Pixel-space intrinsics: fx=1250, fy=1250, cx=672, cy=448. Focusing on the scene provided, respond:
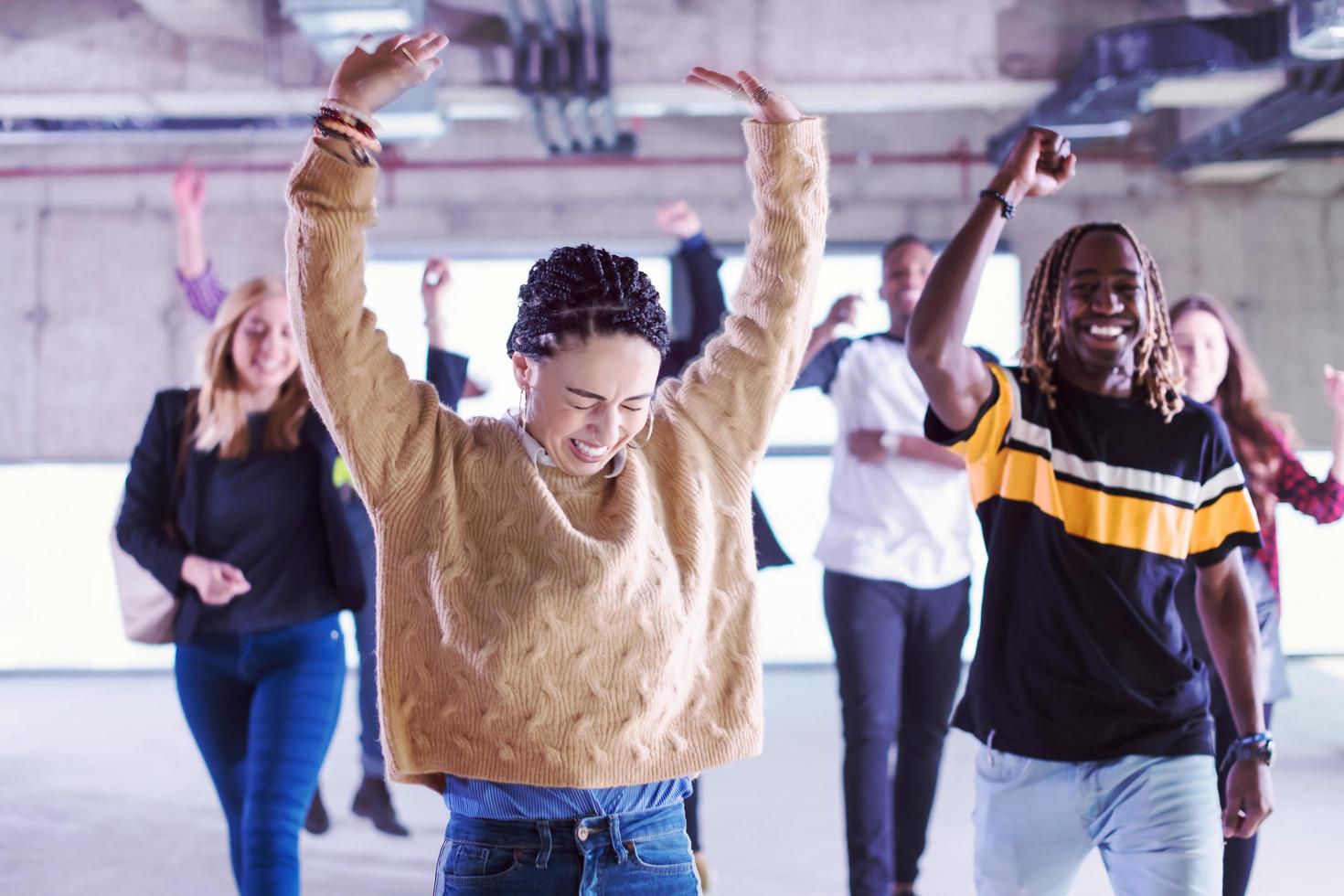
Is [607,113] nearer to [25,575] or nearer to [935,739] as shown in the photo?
[935,739]

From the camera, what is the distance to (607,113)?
5.53 meters

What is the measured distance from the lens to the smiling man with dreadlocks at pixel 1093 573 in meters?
1.77

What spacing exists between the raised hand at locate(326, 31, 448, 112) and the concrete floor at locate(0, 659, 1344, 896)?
8.60 ft

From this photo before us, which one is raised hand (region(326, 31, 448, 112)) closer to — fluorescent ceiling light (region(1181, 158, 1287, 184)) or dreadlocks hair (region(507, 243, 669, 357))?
dreadlocks hair (region(507, 243, 669, 357))

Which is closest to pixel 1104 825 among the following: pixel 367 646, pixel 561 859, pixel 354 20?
pixel 561 859

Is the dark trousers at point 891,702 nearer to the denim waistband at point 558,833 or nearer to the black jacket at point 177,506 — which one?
the black jacket at point 177,506

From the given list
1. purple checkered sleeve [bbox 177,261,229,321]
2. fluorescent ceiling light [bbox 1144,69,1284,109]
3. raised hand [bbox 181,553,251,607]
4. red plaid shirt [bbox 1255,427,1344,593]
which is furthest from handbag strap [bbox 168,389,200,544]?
fluorescent ceiling light [bbox 1144,69,1284,109]

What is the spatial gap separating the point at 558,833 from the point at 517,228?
20.3ft

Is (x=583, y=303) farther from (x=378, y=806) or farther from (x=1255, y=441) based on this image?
(x=378, y=806)

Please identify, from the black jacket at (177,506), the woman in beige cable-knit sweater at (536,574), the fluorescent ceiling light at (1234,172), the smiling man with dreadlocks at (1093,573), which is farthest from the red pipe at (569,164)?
the woman in beige cable-knit sweater at (536,574)

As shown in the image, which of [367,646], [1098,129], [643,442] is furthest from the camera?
[1098,129]

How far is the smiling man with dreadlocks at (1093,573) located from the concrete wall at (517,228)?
209 inches

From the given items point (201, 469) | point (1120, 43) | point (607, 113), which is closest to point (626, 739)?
point (201, 469)

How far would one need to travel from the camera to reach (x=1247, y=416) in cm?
285
